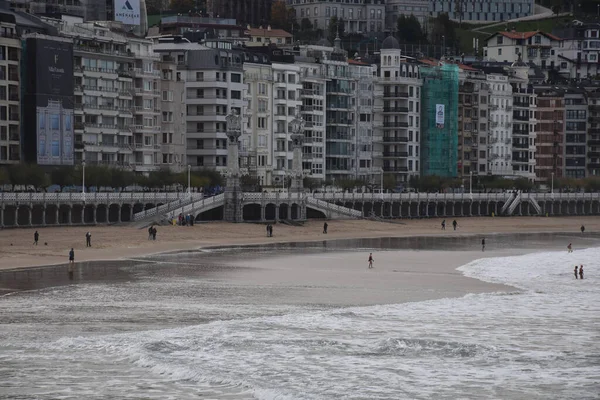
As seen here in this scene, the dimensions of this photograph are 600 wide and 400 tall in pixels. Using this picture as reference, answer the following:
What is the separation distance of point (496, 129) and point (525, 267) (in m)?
104

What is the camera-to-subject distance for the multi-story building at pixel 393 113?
532 feet

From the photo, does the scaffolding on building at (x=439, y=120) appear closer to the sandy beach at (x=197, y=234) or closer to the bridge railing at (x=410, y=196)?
the bridge railing at (x=410, y=196)

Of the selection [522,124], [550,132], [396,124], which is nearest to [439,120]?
[396,124]

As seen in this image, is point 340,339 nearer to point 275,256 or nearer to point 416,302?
point 416,302

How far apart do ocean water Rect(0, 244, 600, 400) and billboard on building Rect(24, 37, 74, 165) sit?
52.7 meters

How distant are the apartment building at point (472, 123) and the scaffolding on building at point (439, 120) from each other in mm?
4382

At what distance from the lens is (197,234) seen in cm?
9700

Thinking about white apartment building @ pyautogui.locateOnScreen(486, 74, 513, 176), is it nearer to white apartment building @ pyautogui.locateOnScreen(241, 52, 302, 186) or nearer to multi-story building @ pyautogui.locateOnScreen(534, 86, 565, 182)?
multi-story building @ pyautogui.locateOnScreen(534, 86, 565, 182)

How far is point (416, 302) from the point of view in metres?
58.3

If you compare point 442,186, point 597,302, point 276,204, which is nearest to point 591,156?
point 442,186

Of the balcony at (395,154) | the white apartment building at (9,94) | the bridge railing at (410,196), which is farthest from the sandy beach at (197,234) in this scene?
the balcony at (395,154)

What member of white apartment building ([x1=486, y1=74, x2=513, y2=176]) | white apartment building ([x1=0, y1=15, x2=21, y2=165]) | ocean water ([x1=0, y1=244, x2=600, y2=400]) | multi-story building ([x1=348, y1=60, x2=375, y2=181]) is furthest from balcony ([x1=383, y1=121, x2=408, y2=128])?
ocean water ([x1=0, y1=244, x2=600, y2=400])

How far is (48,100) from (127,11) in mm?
27395

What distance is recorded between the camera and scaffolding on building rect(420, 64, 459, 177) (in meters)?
166
